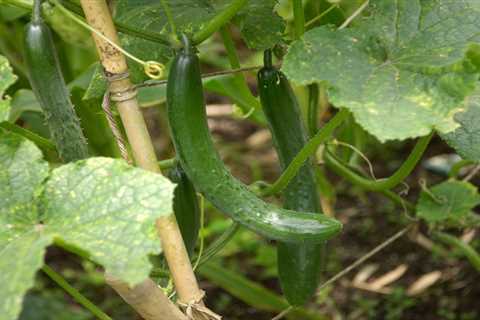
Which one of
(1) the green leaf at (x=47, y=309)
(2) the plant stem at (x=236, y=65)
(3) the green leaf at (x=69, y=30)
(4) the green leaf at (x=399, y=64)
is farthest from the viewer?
(1) the green leaf at (x=47, y=309)

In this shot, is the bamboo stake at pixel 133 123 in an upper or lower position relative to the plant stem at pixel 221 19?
lower

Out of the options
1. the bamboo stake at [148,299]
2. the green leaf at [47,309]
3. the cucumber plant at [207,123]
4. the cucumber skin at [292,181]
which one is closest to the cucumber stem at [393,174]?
the cucumber plant at [207,123]

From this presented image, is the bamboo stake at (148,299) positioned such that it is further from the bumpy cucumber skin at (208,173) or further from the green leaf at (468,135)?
the green leaf at (468,135)

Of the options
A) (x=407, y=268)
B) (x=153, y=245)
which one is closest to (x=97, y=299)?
(x=407, y=268)

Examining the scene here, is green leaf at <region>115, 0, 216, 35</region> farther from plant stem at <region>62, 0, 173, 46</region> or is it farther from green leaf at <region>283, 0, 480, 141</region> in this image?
green leaf at <region>283, 0, 480, 141</region>

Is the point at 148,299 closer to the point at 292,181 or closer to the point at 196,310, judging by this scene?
the point at 196,310

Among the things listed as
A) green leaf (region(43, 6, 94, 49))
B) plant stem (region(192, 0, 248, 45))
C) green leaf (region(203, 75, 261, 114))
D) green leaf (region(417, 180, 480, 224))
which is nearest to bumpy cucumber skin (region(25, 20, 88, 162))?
plant stem (region(192, 0, 248, 45))
